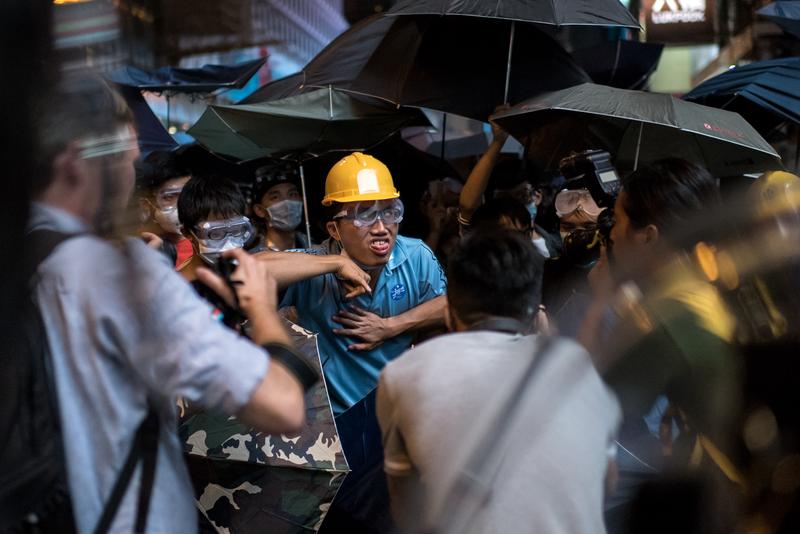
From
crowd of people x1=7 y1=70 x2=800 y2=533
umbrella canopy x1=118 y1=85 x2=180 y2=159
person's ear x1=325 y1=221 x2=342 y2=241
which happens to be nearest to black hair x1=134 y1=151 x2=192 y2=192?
umbrella canopy x1=118 y1=85 x2=180 y2=159

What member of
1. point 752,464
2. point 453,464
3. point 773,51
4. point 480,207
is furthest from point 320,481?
point 773,51

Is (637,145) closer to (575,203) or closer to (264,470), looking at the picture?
(575,203)

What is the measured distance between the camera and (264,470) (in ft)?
9.08

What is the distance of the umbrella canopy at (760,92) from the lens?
18.0ft

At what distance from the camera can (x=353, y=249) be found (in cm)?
370

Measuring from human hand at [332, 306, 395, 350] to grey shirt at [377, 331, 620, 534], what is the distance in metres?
1.51

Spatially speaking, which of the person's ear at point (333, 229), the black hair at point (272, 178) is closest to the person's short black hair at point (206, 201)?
the person's ear at point (333, 229)

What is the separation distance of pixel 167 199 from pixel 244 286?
134 inches

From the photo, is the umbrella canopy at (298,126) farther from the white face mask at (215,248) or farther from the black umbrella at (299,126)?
the white face mask at (215,248)

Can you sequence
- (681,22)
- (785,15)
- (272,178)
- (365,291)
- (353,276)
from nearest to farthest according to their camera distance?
1. (353,276)
2. (365,291)
3. (272,178)
4. (785,15)
5. (681,22)

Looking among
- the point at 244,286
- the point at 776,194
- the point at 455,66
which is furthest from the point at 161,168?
the point at 776,194

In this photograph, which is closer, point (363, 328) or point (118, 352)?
point (118, 352)

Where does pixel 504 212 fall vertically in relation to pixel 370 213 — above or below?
below

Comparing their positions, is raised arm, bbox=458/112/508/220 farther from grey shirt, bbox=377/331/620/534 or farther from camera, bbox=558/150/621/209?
grey shirt, bbox=377/331/620/534
